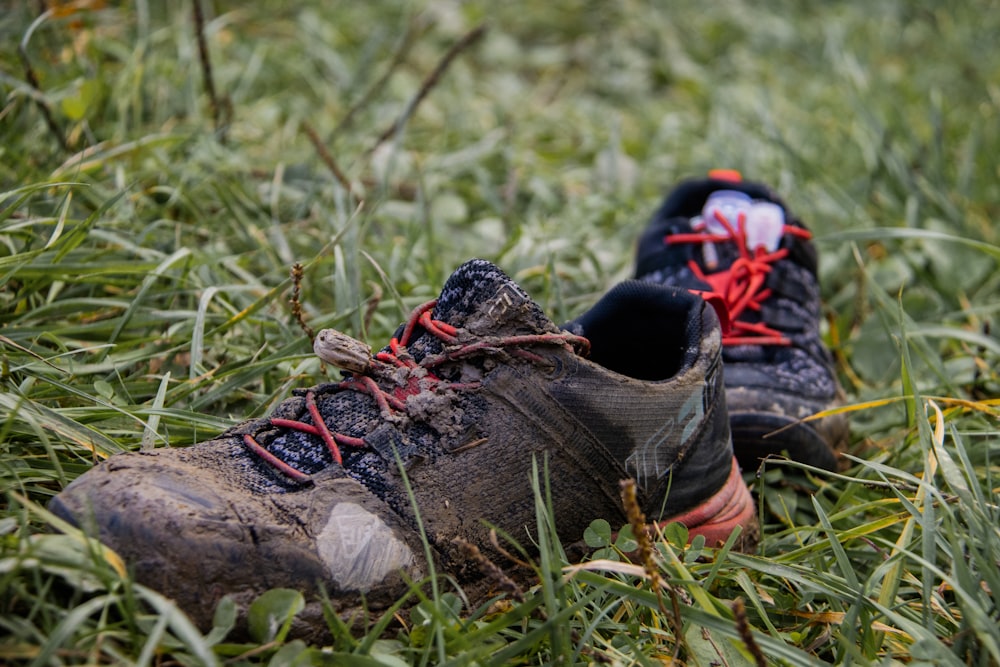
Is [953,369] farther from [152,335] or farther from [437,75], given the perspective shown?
[152,335]

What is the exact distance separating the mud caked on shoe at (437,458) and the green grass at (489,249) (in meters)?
0.06

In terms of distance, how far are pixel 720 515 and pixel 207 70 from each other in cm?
195

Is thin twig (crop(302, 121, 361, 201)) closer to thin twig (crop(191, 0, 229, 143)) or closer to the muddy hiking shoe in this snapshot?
thin twig (crop(191, 0, 229, 143))

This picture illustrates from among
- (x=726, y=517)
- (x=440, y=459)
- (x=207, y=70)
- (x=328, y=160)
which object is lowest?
(x=726, y=517)

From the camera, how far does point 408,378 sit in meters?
1.31

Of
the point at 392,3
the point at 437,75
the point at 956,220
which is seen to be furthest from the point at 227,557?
the point at 392,3

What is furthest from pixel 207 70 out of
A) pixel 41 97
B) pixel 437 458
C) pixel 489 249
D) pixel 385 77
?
pixel 437 458

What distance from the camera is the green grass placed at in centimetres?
115

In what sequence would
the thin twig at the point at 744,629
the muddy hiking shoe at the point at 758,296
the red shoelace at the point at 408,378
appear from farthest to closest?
the muddy hiking shoe at the point at 758,296
the red shoelace at the point at 408,378
the thin twig at the point at 744,629

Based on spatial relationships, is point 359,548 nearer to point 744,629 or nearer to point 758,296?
point 744,629

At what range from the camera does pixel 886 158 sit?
2.87 meters

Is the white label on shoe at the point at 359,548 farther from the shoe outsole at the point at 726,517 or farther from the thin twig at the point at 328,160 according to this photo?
the thin twig at the point at 328,160

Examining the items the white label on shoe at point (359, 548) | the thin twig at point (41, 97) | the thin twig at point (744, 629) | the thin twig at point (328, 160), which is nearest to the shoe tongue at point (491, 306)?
the white label on shoe at point (359, 548)

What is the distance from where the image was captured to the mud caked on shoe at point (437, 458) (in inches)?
43.0
